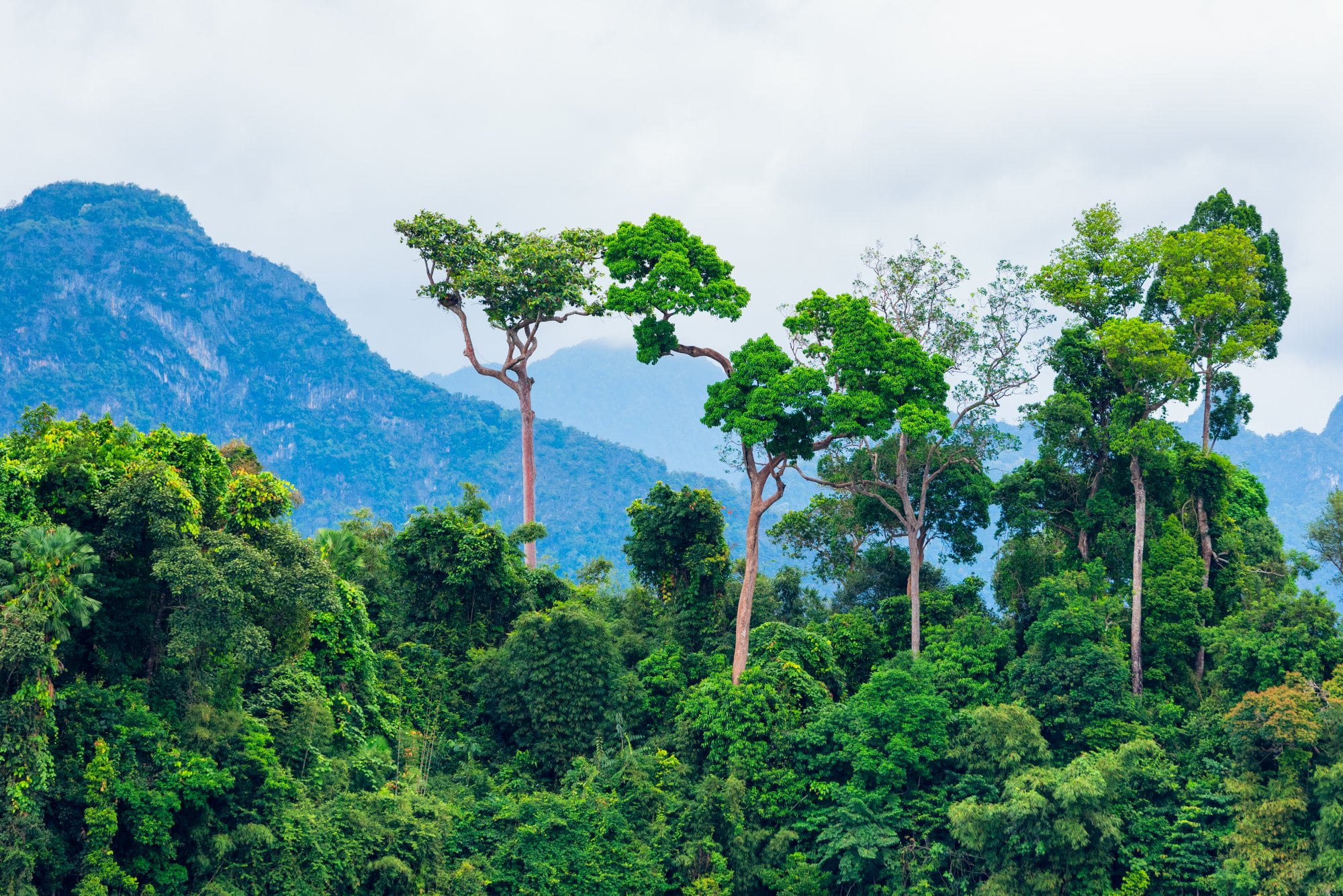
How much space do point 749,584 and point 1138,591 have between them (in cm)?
666

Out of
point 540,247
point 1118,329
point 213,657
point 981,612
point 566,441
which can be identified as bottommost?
point 213,657

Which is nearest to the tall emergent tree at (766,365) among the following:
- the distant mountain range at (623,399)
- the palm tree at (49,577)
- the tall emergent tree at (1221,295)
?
the tall emergent tree at (1221,295)

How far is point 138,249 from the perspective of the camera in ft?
312

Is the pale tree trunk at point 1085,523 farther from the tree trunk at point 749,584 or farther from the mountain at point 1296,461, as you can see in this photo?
the mountain at point 1296,461

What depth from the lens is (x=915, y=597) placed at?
2136 centimetres

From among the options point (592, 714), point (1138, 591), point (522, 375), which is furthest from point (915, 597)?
point (522, 375)

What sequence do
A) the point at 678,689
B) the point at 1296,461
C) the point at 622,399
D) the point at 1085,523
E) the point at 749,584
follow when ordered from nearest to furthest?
the point at 749,584
the point at 678,689
the point at 1085,523
the point at 1296,461
the point at 622,399

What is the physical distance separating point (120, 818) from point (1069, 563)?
1618cm

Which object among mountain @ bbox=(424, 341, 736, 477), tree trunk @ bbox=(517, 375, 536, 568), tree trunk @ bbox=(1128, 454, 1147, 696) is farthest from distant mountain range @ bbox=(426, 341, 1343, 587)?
tree trunk @ bbox=(1128, 454, 1147, 696)

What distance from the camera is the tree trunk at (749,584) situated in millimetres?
20828

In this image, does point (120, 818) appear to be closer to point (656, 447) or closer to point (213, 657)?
point (213, 657)

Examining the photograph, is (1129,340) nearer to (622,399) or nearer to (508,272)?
(508,272)

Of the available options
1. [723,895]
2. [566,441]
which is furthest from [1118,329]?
[566,441]

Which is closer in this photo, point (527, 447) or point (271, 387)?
point (527, 447)
